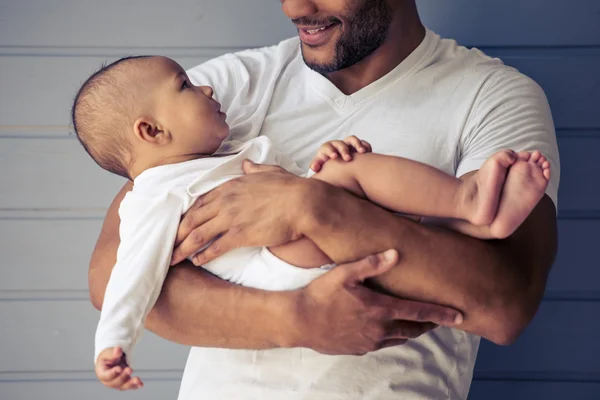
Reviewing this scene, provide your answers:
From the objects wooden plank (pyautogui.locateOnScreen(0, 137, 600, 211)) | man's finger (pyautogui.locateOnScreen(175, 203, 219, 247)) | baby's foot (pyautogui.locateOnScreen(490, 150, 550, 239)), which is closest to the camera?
baby's foot (pyautogui.locateOnScreen(490, 150, 550, 239))

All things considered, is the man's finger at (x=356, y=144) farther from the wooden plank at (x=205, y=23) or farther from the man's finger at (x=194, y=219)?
the wooden plank at (x=205, y=23)

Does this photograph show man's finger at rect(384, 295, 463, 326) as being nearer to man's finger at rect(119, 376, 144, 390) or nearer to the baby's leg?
the baby's leg

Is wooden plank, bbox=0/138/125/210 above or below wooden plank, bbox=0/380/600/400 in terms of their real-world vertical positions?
above

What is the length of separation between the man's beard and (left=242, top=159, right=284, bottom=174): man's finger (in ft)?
1.18

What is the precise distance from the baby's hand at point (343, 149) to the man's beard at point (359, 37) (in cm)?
41

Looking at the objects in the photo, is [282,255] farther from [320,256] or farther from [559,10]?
[559,10]

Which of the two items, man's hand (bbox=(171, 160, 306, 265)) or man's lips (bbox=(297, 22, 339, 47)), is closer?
man's hand (bbox=(171, 160, 306, 265))

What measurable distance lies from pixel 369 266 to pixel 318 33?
2.27ft

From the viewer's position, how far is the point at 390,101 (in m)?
1.81

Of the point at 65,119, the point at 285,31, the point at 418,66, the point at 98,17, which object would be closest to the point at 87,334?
the point at 65,119

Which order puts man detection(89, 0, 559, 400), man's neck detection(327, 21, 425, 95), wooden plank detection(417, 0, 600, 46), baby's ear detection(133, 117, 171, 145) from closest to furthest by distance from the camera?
man detection(89, 0, 559, 400) → baby's ear detection(133, 117, 171, 145) → man's neck detection(327, 21, 425, 95) → wooden plank detection(417, 0, 600, 46)

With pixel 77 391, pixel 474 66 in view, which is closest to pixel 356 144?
pixel 474 66

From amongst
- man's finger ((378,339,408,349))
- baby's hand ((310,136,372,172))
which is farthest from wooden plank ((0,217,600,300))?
baby's hand ((310,136,372,172))

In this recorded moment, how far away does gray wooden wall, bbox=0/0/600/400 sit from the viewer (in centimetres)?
227
